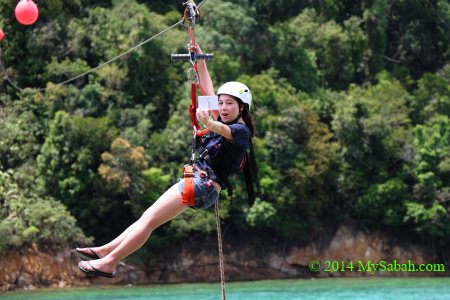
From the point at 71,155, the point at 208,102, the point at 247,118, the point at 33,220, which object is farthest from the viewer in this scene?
the point at 71,155

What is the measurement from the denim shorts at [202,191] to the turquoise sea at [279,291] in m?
18.0

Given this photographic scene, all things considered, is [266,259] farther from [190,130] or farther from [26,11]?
[26,11]

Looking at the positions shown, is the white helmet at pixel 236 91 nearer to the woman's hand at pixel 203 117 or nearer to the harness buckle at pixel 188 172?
the woman's hand at pixel 203 117

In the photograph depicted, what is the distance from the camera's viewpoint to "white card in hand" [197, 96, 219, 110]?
8289 millimetres

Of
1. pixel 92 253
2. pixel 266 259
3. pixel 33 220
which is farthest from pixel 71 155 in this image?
pixel 92 253

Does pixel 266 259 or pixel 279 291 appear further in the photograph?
pixel 266 259

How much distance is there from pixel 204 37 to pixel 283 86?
139 inches

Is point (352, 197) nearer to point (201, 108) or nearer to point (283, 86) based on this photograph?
point (283, 86)

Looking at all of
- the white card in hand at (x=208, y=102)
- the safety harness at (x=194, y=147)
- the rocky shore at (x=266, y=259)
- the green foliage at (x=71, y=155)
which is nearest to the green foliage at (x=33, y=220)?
the green foliage at (x=71, y=155)

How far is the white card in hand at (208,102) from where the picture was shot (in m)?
8.29

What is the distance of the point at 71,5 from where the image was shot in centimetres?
3731

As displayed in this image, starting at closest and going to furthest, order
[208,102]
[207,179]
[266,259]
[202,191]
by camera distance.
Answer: [208,102] → [202,191] → [207,179] → [266,259]

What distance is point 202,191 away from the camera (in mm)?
8453

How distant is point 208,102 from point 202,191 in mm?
778
